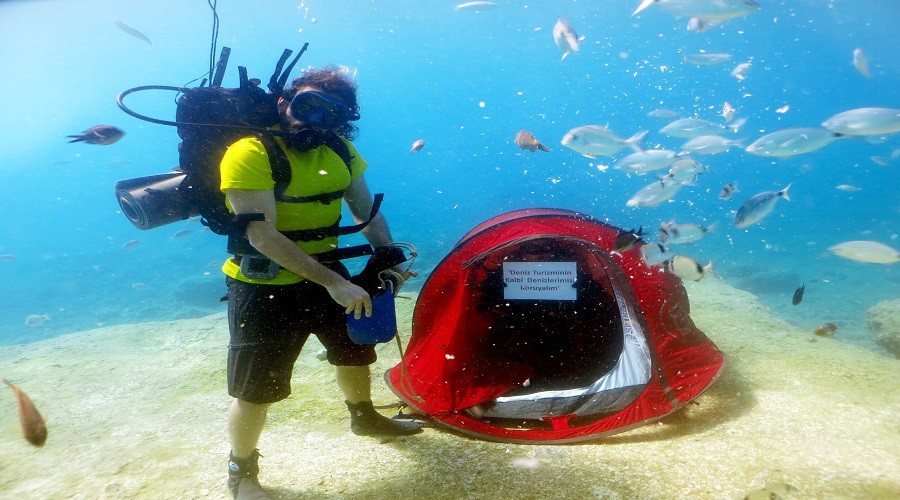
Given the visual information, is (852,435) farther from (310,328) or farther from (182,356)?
(182,356)

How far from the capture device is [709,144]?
6.32 meters

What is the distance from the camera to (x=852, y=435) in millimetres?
2729

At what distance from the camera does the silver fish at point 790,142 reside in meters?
5.20

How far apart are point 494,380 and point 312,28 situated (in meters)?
75.5

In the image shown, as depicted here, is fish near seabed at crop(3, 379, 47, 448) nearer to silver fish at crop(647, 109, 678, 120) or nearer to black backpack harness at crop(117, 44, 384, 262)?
black backpack harness at crop(117, 44, 384, 262)

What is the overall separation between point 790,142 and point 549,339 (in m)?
4.37

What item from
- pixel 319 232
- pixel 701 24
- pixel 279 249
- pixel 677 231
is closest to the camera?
pixel 279 249

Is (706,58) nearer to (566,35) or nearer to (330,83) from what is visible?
(566,35)

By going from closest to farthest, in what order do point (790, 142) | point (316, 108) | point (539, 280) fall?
1. point (316, 108)
2. point (539, 280)
3. point (790, 142)

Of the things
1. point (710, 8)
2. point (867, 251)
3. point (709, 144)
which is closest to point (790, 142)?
point (709, 144)

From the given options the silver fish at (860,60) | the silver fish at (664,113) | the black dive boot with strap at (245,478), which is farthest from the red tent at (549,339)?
the silver fish at (860,60)

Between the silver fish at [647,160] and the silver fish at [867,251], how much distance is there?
7.34ft

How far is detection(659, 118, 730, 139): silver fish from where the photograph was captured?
6684 mm

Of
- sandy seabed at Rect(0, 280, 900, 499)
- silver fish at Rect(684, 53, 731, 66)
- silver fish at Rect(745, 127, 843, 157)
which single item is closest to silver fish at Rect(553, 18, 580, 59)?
silver fish at Rect(745, 127, 843, 157)
